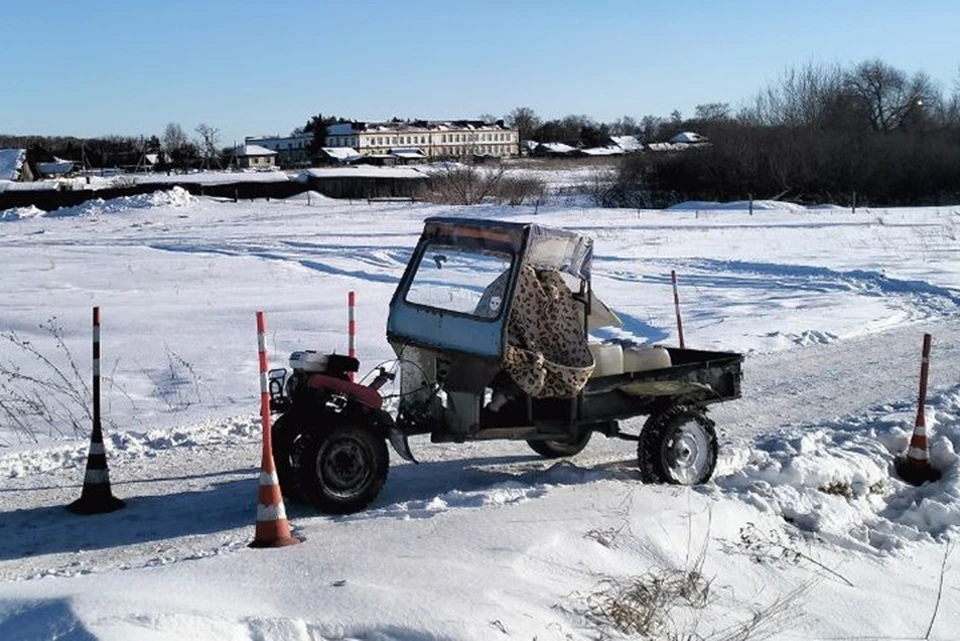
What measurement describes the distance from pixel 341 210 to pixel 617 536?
49.0 metres

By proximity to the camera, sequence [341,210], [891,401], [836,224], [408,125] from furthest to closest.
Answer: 1. [408,125]
2. [341,210]
3. [836,224]
4. [891,401]

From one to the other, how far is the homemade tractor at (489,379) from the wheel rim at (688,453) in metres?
0.01

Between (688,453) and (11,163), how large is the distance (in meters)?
76.0

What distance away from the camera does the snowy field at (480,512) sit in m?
5.23

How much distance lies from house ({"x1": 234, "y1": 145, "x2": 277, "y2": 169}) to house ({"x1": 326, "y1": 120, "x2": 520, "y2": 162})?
14681 millimetres

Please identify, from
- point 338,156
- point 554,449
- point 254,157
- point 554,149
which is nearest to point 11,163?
point 338,156

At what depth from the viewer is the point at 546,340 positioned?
25.0ft

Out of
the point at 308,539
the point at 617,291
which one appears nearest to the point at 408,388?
the point at 308,539

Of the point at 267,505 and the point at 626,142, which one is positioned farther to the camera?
the point at 626,142

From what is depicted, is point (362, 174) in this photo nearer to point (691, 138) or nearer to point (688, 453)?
point (691, 138)

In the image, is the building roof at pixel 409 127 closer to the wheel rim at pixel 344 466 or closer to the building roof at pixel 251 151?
the building roof at pixel 251 151

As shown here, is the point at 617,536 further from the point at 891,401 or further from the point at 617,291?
the point at 617,291

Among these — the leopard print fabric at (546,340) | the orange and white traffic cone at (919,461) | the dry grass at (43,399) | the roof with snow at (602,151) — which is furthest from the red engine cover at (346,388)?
the roof with snow at (602,151)

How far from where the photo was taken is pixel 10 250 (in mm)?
30641
